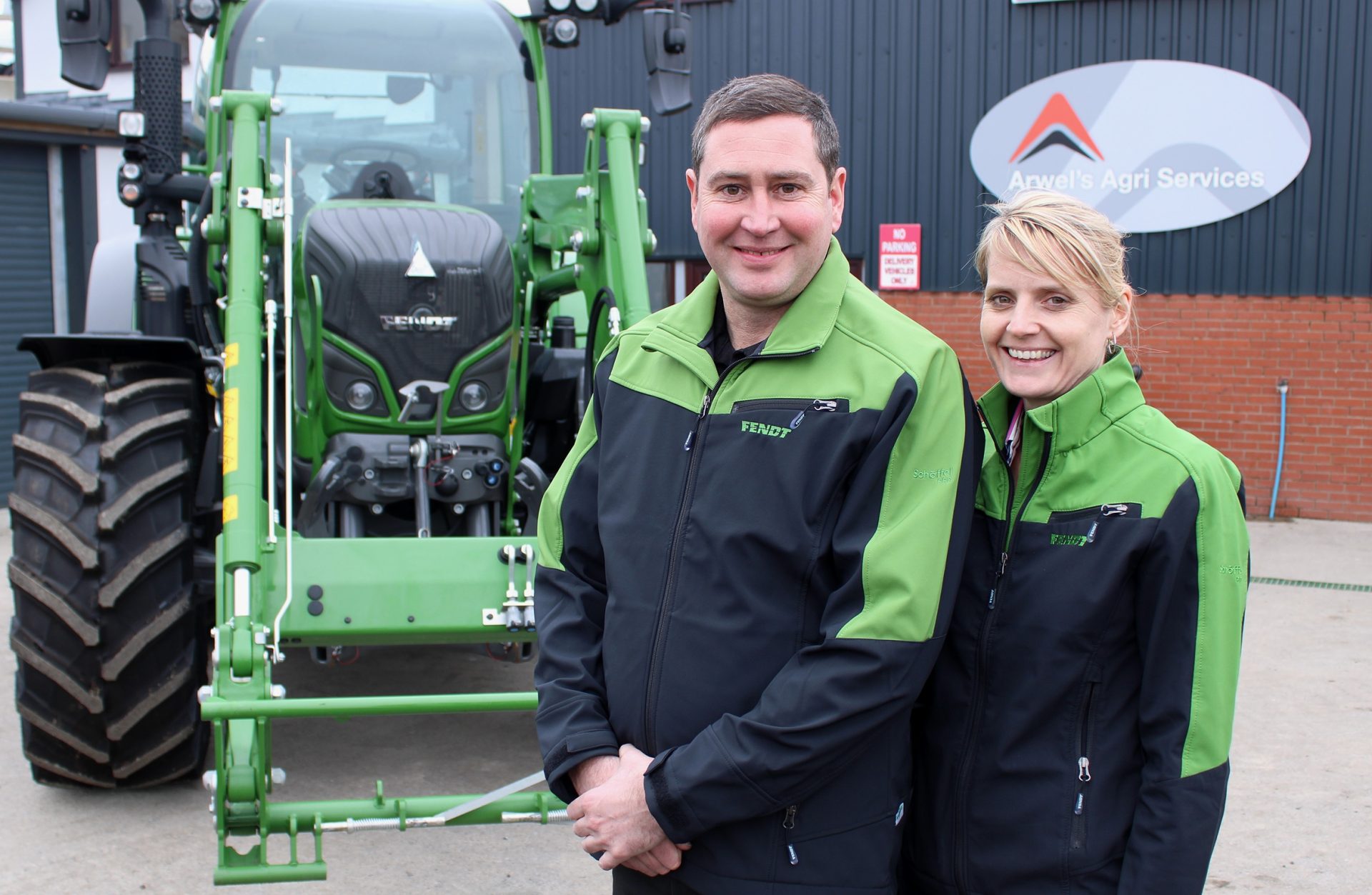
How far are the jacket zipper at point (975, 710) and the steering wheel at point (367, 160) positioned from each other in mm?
3633

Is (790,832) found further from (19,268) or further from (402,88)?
(19,268)

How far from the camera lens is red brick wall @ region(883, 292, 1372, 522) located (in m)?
9.29

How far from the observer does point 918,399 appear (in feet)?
5.98

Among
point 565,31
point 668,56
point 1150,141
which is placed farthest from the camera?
point 1150,141

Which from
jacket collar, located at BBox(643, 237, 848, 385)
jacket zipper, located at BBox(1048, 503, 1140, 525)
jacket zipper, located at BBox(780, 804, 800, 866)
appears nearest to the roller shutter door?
jacket collar, located at BBox(643, 237, 848, 385)

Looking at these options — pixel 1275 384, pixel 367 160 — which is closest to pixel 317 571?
pixel 367 160

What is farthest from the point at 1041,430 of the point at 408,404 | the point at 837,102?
the point at 837,102

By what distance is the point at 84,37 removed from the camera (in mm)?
4266

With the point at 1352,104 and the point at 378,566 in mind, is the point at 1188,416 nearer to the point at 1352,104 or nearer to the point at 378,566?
the point at 1352,104

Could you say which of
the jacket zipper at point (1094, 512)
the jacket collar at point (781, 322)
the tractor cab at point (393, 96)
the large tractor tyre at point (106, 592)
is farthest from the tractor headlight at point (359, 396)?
the jacket zipper at point (1094, 512)

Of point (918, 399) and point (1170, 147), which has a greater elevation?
point (1170, 147)

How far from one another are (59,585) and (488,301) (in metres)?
1.58

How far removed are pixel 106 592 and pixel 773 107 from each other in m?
2.81

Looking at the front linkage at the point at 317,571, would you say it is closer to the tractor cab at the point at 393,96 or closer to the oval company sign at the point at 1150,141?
the tractor cab at the point at 393,96
